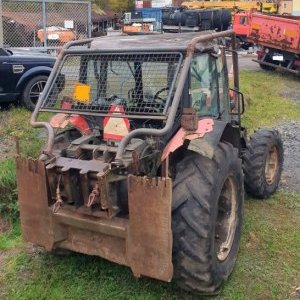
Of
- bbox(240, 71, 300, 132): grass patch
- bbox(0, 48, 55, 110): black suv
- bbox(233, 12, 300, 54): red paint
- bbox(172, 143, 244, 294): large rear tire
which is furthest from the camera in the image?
bbox(233, 12, 300, 54): red paint

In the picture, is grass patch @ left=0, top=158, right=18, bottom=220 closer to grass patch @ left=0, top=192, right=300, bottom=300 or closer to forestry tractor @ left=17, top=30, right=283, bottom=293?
grass patch @ left=0, top=192, right=300, bottom=300

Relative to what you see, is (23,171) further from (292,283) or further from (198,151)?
(292,283)

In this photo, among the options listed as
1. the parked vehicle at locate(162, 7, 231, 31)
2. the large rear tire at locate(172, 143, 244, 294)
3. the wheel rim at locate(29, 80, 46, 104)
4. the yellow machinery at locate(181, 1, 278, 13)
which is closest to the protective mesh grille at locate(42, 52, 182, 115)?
the large rear tire at locate(172, 143, 244, 294)

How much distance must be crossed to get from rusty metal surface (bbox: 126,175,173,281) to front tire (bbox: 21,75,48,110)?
6593mm

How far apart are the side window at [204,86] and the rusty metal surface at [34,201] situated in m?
1.46

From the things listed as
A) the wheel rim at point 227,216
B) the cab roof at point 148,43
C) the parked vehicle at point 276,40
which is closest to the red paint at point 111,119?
the cab roof at point 148,43

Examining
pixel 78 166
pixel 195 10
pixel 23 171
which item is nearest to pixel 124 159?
pixel 78 166

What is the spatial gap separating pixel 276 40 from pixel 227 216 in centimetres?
1225

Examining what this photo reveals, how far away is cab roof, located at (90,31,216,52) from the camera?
12.5 feet

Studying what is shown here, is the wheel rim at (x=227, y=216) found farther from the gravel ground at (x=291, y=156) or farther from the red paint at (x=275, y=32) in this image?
the red paint at (x=275, y=32)

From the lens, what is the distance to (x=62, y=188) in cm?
350

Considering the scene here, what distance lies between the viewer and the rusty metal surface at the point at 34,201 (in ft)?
11.5

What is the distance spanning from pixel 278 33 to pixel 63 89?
1238 cm

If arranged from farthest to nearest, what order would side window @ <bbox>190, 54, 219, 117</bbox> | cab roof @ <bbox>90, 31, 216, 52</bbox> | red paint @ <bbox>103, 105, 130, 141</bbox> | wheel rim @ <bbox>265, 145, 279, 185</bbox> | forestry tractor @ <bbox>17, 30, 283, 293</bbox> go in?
wheel rim @ <bbox>265, 145, 279, 185</bbox> < side window @ <bbox>190, 54, 219, 117</bbox> < cab roof @ <bbox>90, 31, 216, 52</bbox> < red paint @ <bbox>103, 105, 130, 141</bbox> < forestry tractor @ <bbox>17, 30, 283, 293</bbox>
